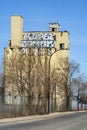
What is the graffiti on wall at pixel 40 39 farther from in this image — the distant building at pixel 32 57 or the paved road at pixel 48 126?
the paved road at pixel 48 126

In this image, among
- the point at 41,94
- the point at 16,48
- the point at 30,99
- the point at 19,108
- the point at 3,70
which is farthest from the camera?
the point at 16,48

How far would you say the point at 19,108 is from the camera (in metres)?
52.5

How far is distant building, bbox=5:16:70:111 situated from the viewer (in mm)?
71506

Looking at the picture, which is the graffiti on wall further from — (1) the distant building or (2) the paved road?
(2) the paved road

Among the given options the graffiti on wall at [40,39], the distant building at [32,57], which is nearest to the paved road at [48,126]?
the distant building at [32,57]

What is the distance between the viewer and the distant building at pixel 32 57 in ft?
235

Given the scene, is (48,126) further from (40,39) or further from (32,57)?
(40,39)

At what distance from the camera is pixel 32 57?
251 ft

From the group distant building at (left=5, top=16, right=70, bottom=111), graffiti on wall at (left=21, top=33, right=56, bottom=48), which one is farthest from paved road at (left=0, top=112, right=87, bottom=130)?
graffiti on wall at (left=21, top=33, right=56, bottom=48)

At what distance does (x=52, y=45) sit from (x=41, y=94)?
117 ft

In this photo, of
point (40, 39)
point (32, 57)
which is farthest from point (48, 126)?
point (40, 39)

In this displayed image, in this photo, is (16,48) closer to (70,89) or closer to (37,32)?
(37,32)

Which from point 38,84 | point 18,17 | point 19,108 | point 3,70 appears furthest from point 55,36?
point 19,108

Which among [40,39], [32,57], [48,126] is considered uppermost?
[40,39]
